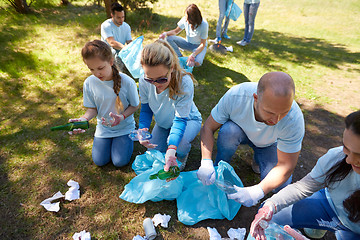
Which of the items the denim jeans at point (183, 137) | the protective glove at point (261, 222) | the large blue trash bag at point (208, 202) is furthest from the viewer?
the denim jeans at point (183, 137)

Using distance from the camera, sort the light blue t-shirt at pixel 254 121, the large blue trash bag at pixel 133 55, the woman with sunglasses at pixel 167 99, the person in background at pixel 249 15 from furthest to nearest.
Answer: the person in background at pixel 249 15 → the large blue trash bag at pixel 133 55 → the woman with sunglasses at pixel 167 99 → the light blue t-shirt at pixel 254 121

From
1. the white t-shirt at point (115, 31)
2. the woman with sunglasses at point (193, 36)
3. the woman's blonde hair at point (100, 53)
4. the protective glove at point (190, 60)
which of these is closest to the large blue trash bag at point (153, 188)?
the woman's blonde hair at point (100, 53)

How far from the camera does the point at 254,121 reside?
5.65ft

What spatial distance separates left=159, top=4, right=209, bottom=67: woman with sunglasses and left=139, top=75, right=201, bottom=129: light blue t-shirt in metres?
1.62

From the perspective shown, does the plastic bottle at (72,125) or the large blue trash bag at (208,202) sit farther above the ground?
the plastic bottle at (72,125)

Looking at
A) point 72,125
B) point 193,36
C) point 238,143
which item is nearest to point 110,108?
Result: point 72,125

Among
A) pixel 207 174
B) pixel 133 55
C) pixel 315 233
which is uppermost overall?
A: pixel 133 55

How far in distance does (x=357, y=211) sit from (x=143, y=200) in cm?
147

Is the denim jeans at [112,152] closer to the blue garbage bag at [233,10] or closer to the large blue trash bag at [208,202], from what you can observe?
the large blue trash bag at [208,202]

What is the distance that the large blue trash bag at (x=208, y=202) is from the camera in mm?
1789

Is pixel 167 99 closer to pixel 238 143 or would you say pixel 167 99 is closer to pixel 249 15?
pixel 238 143

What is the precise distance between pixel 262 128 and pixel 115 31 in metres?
3.02

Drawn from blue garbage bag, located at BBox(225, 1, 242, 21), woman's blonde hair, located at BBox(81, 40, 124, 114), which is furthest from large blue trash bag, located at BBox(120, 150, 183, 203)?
blue garbage bag, located at BBox(225, 1, 242, 21)

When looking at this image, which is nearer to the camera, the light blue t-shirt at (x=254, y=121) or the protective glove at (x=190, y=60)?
the light blue t-shirt at (x=254, y=121)
